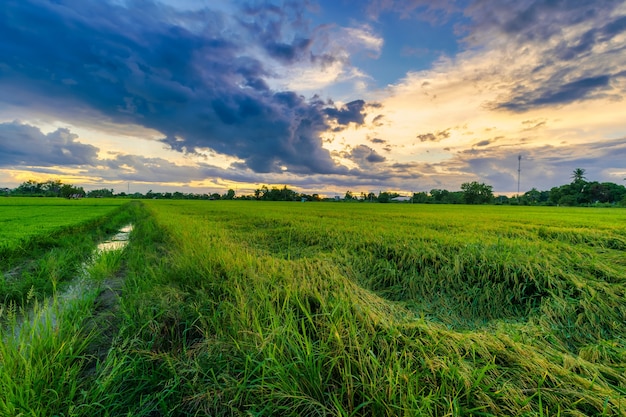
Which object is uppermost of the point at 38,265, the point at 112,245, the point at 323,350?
the point at 323,350

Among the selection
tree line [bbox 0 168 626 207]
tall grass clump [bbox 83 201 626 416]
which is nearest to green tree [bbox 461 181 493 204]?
tree line [bbox 0 168 626 207]

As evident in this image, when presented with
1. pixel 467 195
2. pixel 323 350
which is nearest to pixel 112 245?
pixel 323 350

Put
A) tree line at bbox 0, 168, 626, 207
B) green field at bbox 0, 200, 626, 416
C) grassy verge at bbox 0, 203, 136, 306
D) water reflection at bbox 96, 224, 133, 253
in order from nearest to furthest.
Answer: green field at bbox 0, 200, 626, 416
grassy verge at bbox 0, 203, 136, 306
water reflection at bbox 96, 224, 133, 253
tree line at bbox 0, 168, 626, 207

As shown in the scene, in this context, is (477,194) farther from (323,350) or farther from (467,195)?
(323,350)

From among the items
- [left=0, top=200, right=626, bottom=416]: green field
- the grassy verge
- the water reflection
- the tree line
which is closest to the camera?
[left=0, top=200, right=626, bottom=416]: green field

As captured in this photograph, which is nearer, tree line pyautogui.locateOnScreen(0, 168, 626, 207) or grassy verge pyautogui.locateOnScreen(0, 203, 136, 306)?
grassy verge pyautogui.locateOnScreen(0, 203, 136, 306)

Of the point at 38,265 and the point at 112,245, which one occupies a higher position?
the point at 38,265

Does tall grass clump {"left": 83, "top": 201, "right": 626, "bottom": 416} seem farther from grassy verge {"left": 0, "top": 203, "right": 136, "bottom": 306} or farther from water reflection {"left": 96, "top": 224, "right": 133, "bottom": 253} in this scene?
water reflection {"left": 96, "top": 224, "right": 133, "bottom": 253}

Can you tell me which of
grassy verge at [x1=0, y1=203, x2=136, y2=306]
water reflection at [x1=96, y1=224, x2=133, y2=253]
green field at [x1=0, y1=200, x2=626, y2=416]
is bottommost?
water reflection at [x1=96, y1=224, x2=133, y2=253]

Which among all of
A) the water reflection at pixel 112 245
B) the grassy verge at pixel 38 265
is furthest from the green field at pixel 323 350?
the water reflection at pixel 112 245

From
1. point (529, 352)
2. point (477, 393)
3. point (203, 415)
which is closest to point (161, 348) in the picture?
point (203, 415)

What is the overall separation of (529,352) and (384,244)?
182 inches

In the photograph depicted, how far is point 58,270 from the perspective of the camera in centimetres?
525

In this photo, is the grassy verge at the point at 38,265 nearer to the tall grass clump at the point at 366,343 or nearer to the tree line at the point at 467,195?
the tall grass clump at the point at 366,343
